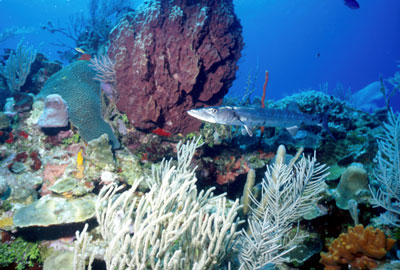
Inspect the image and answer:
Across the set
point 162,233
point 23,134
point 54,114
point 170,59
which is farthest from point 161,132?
point 162,233

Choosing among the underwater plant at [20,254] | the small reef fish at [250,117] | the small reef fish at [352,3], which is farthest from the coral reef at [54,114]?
the small reef fish at [352,3]

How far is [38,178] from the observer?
15.1ft

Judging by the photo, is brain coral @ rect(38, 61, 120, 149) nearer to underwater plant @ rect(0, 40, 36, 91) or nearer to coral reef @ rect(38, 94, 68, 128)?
coral reef @ rect(38, 94, 68, 128)

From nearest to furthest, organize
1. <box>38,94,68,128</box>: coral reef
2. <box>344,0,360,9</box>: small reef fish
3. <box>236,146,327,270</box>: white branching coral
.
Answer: <box>236,146,327,270</box>: white branching coral
<box>38,94,68,128</box>: coral reef
<box>344,0,360,9</box>: small reef fish

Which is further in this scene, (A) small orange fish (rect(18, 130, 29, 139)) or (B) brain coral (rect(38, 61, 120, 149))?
(B) brain coral (rect(38, 61, 120, 149))

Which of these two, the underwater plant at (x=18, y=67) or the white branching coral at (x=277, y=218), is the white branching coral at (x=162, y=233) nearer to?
the white branching coral at (x=277, y=218)

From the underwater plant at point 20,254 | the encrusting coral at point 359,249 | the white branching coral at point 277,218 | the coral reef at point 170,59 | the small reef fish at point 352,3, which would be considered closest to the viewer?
the encrusting coral at point 359,249

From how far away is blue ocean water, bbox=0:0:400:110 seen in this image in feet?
252

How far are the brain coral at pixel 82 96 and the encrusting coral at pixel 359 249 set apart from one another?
498 centimetres

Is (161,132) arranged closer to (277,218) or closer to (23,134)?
(23,134)

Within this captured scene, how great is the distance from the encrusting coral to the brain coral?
16.3 ft

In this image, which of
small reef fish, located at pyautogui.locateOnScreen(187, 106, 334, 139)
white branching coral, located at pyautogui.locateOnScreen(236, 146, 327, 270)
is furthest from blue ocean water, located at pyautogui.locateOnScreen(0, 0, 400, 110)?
white branching coral, located at pyautogui.locateOnScreen(236, 146, 327, 270)

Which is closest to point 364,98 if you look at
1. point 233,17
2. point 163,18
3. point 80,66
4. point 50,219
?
point 233,17

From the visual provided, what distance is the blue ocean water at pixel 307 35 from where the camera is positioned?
76.9 metres
